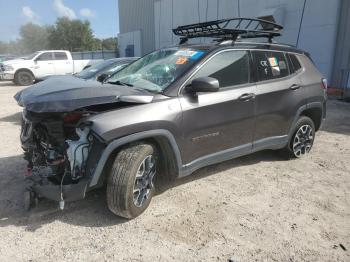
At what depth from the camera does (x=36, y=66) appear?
17438 millimetres

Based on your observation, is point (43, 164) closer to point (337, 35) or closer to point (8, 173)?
point (8, 173)

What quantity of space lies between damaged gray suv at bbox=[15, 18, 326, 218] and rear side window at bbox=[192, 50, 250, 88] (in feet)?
0.04

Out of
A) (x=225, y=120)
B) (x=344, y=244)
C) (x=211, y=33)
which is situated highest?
(x=211, y=33)

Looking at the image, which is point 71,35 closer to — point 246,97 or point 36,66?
point 36,66

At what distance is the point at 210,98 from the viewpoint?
157 inches

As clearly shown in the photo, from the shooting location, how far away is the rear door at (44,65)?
17469 mm

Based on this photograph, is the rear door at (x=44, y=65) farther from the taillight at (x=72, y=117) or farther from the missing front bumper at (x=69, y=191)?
the missing front bumper at (x=69, y=191)

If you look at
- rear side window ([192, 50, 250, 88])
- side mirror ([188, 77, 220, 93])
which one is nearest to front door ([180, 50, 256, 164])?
rear side window ([192, 50, 250, 88])

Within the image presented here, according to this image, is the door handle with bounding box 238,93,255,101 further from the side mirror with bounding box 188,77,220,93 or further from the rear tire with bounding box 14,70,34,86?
the rear tire with bounding box 14,70,34,86

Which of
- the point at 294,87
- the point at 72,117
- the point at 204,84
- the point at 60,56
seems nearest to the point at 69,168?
the point at 72,117

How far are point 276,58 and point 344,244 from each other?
8.71 ft

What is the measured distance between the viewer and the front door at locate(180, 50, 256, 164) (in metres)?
3.84

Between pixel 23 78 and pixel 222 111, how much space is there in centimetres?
1583

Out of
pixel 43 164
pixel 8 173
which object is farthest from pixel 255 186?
pixel 8 173
